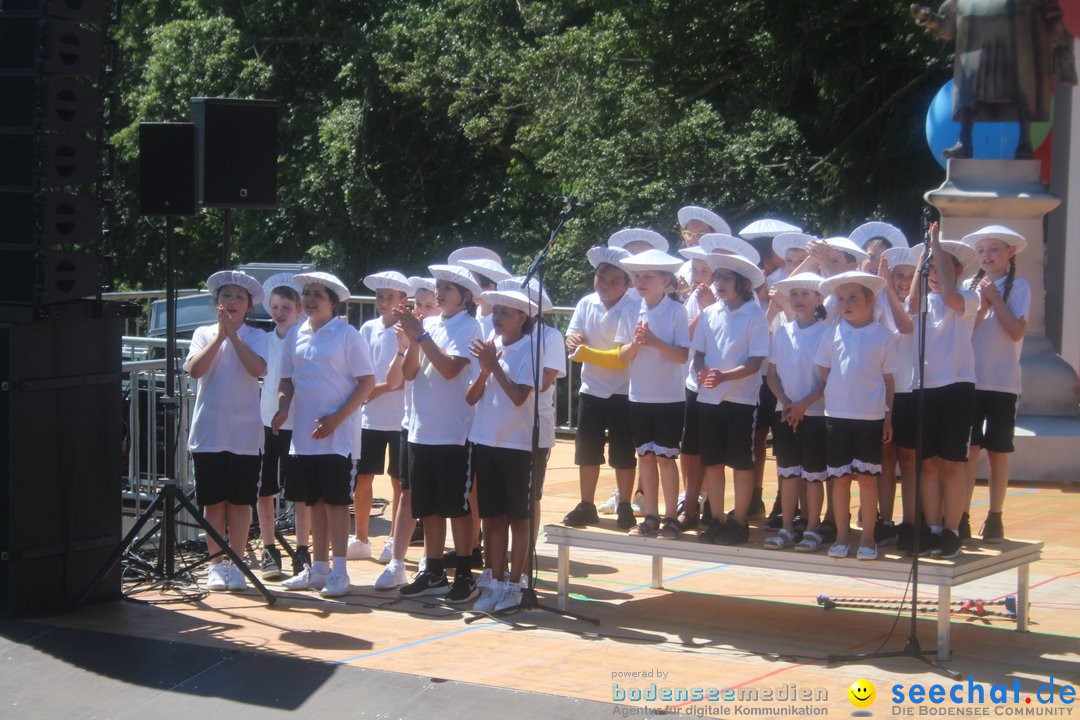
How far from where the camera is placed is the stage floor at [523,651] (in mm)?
6133

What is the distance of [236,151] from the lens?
9.07m

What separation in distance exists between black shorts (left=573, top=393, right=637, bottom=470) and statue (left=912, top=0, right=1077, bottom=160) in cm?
486

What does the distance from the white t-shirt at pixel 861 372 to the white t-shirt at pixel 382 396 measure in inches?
121

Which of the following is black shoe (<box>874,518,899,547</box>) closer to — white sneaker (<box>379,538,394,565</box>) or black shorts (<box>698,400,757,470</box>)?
black shorts (<box>698,400,757,470</box>)

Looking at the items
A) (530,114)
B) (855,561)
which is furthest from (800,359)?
(530,114)

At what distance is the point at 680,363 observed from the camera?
7918mm

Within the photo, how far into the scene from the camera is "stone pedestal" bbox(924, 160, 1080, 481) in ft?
37.6

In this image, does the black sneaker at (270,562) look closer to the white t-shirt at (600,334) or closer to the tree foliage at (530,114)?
the white t-shirt at (600,334)

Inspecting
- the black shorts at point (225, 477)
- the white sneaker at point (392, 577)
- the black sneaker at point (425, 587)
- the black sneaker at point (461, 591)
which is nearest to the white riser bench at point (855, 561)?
the black sneaker at point (461, 591)

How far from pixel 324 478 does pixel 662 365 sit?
6.98 ft

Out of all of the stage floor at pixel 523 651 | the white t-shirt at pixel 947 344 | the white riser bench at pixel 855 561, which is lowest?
the stage floor at pixel 523 651

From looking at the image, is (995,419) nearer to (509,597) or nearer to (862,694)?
(862,694)

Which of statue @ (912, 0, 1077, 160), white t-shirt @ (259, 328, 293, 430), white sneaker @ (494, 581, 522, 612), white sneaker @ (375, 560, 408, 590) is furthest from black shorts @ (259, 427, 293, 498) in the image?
statue @ (912, 0, 1077, 160)

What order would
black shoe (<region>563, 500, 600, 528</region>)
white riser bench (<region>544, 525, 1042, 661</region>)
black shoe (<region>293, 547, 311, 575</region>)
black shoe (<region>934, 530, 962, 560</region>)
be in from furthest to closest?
black shoe (<region>293, 547, 311, 575</region>)
black shoe (<region>563, 500, 600, 528</region>)
black shoe (<region>934, 530, 962, 560</region>)
white riser bench (<region>544, 525, 1042, 661</region>)
